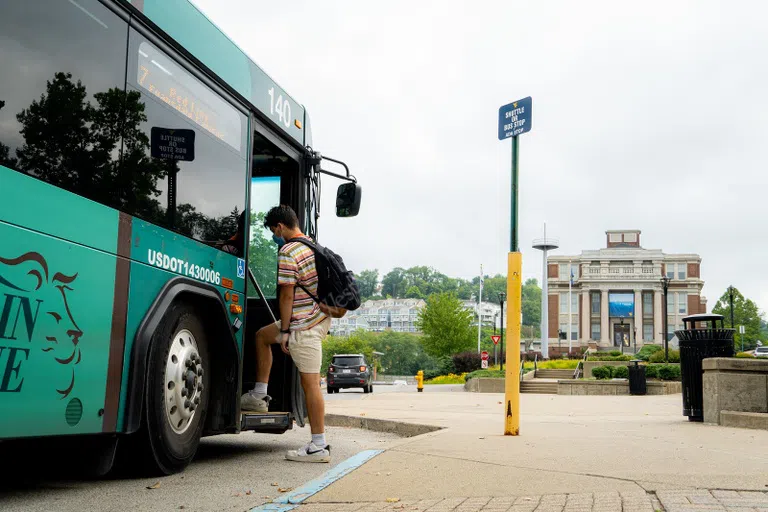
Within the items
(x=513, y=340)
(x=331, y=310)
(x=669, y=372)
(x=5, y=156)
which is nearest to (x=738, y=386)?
(x=513, y=340)

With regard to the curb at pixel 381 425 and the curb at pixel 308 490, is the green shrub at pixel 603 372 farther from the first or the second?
the curb at pixel 308 490

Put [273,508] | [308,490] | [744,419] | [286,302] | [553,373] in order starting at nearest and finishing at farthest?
[273,508] < [308,490] < [286,302] < [744,419] < [553,373]

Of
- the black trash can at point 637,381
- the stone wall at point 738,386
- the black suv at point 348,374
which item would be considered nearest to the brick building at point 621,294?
the black suv at point 348,374

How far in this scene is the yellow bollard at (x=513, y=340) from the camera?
8844mm

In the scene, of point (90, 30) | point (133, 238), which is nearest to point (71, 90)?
point (90, 30)

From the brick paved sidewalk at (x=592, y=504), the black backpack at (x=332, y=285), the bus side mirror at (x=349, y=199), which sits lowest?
the brick paved sidewalk at (x=592, y=504)

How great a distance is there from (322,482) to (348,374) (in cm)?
2999

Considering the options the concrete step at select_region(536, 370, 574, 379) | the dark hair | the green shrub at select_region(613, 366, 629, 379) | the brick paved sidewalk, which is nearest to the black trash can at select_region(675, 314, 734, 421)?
the dark hair

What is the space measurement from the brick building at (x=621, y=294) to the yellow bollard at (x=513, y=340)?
320 feet

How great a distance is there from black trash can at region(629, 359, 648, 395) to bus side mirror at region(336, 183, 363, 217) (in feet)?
75.0

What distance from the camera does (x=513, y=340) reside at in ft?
29.3

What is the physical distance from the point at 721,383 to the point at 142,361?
813 cm

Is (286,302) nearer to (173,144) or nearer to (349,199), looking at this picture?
(173,144)

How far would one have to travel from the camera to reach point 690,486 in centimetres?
512
